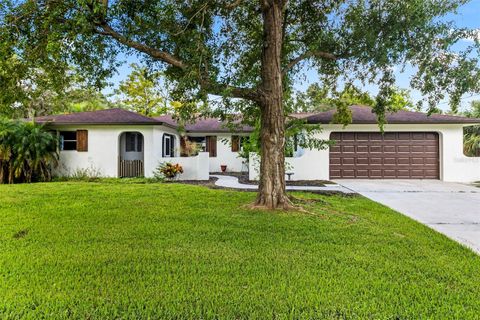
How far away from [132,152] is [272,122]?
10.5 meters

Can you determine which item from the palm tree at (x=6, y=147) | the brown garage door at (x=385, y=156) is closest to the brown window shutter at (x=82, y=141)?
the palm tree at (x=6, y=147)

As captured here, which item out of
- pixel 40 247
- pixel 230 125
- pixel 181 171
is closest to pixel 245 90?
pixel 230 125

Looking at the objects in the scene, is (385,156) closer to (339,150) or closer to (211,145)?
(339,150)

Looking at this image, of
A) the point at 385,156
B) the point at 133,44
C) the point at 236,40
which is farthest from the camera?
the point at 385,156

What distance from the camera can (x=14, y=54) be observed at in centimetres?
671

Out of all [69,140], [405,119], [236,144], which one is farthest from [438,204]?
[69,140]

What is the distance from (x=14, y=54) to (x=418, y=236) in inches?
345

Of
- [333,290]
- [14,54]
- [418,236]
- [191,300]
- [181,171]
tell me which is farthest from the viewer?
[181,171]

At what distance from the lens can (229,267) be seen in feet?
11.7

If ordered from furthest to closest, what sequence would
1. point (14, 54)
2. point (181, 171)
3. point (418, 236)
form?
point (181, 171)
point (14, 54)
point (418, 236)

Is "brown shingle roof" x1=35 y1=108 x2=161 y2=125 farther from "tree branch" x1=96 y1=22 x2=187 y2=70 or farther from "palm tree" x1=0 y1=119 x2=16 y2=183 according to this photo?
"tree branch" x1=96 y1=22 x2=187 y2=70

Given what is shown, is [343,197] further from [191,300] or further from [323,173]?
[191,300]

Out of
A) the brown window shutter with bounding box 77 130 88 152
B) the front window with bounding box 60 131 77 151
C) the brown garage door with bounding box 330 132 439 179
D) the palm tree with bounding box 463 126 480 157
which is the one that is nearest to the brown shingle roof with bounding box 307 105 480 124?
the brown garage door with bounding box 330 132 439 179

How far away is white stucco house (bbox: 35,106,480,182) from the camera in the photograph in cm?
1391
